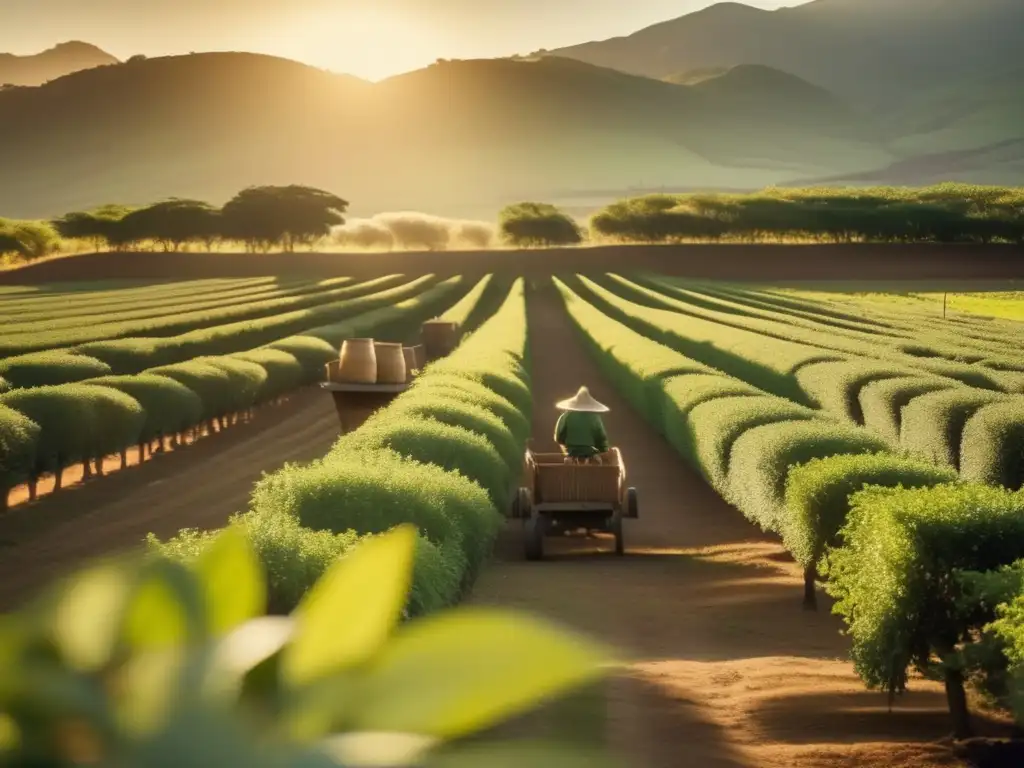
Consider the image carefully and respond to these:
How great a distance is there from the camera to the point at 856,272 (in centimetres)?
8781

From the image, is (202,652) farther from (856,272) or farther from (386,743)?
(856,272)

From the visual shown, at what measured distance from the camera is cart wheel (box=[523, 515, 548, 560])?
15859 mm

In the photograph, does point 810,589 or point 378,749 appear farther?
point 810,589

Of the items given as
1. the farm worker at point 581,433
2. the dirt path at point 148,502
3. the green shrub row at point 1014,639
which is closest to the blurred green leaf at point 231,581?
the green shrub row at point 1014,639

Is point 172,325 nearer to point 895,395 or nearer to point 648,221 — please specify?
point 895,395

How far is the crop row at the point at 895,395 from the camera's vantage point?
16734 mm

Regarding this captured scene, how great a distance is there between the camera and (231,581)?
1.72 feet

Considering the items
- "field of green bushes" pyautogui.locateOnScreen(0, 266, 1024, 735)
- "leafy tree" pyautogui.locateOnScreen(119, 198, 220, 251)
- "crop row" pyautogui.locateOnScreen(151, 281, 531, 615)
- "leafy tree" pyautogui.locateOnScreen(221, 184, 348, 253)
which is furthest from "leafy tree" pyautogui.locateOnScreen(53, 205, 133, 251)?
"crop row" pyautogui.locateOnScreen(151, 281, 531, 615)

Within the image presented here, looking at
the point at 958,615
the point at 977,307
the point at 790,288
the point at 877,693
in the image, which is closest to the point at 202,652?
the point at 958,615

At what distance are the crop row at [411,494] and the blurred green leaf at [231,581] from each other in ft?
11.2

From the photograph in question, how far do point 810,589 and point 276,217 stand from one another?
98.3m

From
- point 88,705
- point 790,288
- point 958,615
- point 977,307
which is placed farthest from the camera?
point 790,288

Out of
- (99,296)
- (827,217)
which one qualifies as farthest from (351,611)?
(827,217)

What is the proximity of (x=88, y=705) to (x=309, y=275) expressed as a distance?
90995mm
